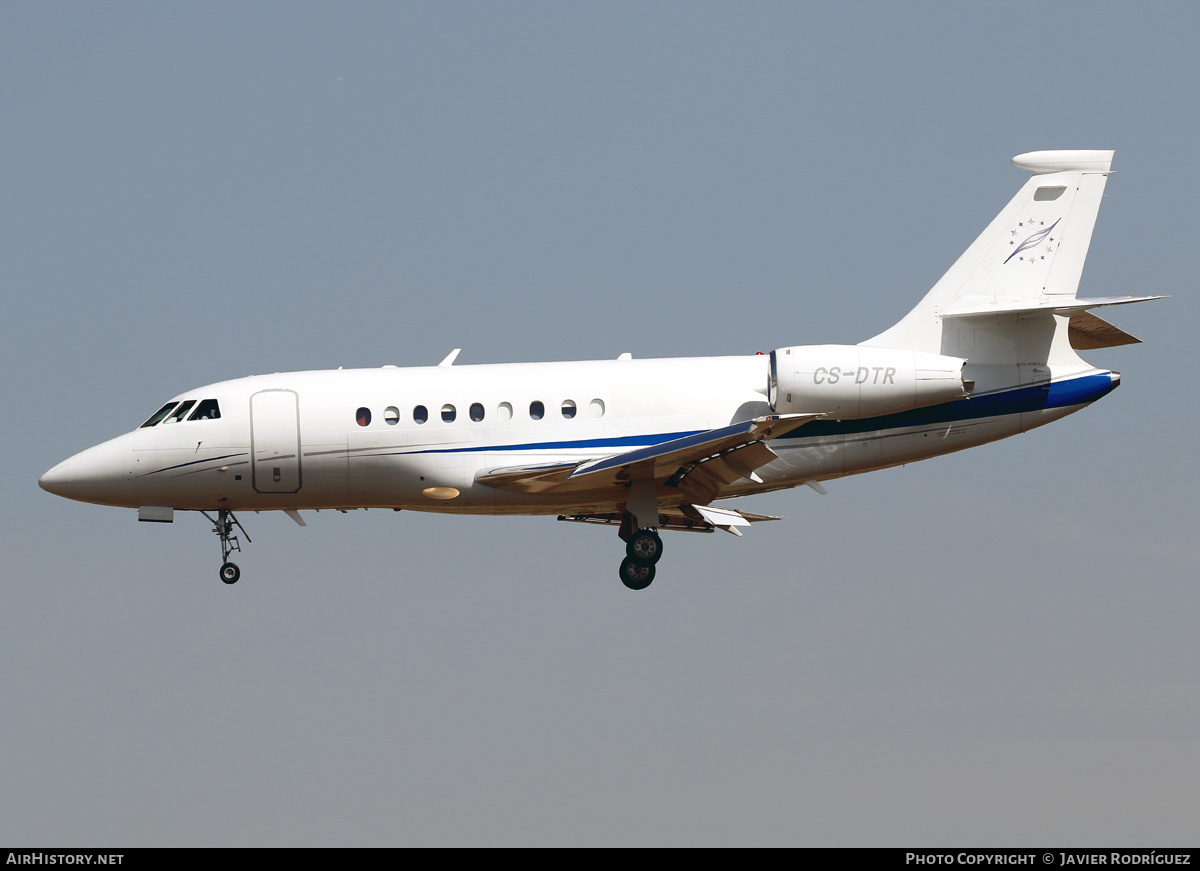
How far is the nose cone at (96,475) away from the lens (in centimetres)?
2816

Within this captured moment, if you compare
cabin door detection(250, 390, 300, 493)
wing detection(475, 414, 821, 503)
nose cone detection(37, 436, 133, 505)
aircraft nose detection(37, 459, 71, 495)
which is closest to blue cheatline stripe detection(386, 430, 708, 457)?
wing detection(475, 414, 821, 503)

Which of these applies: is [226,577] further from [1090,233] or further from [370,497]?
[1090,233]

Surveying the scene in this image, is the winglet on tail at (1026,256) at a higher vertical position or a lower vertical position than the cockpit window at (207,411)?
higher

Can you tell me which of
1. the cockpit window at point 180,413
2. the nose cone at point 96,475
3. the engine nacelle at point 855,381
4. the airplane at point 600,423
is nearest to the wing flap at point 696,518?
the airplane at point 600,423

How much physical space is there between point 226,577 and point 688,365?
9.29 meters

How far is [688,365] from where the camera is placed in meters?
27.8

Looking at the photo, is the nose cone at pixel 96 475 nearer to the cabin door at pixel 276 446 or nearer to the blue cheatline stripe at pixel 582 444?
the cabin door at pixel 276 446

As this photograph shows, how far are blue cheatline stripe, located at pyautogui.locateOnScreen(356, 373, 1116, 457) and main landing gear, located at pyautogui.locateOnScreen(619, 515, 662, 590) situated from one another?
5.22 feet

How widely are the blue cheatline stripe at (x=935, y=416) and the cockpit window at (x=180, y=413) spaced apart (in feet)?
11.8

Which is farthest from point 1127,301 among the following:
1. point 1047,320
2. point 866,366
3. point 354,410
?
point 354,410

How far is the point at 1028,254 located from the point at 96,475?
57.1 feet

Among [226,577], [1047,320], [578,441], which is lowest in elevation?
[226,577]

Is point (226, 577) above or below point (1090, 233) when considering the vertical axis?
below

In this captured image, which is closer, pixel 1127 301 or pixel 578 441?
pixel 1127 301
